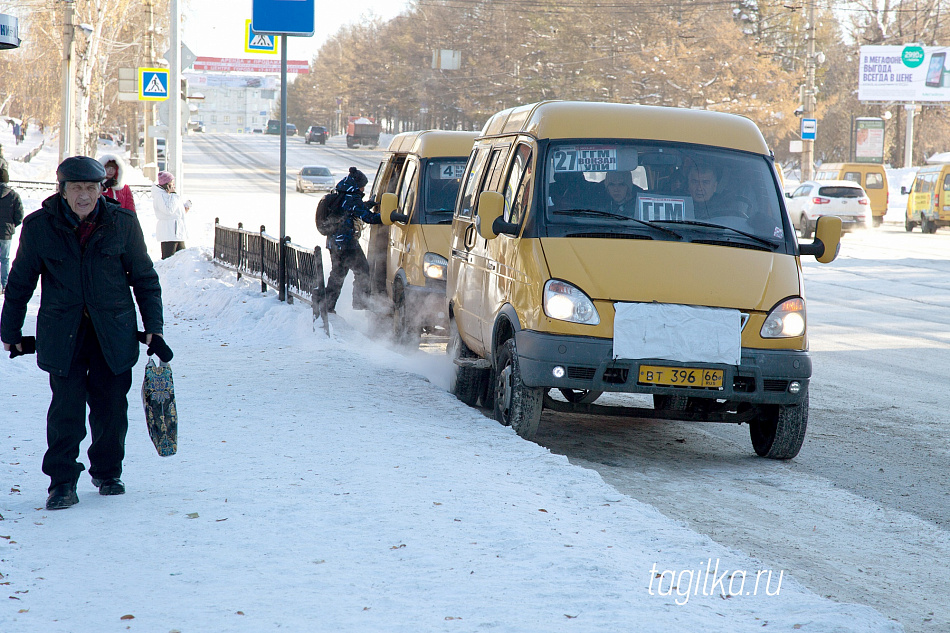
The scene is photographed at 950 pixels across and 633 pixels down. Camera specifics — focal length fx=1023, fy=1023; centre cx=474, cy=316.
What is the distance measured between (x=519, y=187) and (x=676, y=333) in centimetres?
164

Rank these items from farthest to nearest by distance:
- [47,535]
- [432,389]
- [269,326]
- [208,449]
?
[269,326] < [432,389] < [208,449] < [47,535]

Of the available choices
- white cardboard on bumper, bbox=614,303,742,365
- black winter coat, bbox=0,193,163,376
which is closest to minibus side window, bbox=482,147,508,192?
white cardboard on bumper, bbox=614,303,742,365

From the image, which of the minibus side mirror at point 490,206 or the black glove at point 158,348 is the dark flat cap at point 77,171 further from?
the minibus side mirror at point 490,206

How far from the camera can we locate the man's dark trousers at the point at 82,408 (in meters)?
4.78

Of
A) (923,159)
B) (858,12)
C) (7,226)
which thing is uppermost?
(858,12)

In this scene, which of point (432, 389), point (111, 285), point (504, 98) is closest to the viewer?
point (111, 285)

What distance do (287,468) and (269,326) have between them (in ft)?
19.6

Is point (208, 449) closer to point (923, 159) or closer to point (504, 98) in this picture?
point (504, 98)

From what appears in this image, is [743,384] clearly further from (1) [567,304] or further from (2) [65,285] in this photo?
(2) [65,285]

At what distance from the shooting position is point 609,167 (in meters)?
6.63

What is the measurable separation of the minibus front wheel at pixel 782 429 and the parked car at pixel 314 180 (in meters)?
39.8

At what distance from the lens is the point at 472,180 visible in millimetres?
8406

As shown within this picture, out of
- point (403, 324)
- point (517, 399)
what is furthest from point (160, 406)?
point (403, 324)

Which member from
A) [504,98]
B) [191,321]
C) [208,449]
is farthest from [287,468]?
[504,98]
